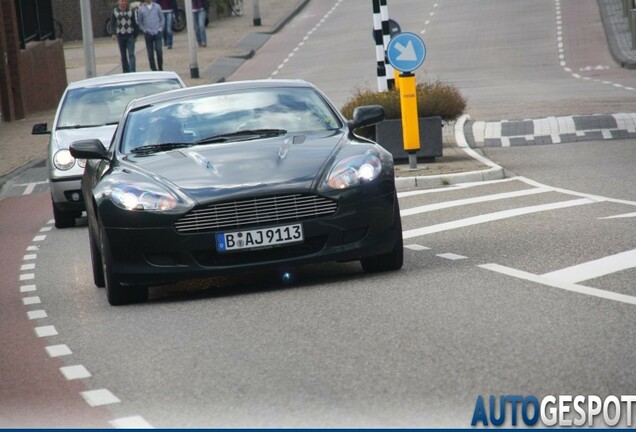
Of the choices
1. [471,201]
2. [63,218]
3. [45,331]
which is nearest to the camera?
[45,331]

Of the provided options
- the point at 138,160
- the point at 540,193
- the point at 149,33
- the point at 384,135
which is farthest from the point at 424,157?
the point at 149,33

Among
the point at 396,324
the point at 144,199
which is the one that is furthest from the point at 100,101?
the point at 396,324

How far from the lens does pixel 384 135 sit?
814 inches

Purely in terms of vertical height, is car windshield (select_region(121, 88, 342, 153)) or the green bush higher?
car windshield (select_region(121, 88, 342, 153))

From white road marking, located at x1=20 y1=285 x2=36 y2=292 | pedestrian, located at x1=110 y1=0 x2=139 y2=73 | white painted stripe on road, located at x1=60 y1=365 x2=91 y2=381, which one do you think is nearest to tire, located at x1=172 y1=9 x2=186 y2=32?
pedestrian, located at x1=110 y1=0 x2=139 y2=73

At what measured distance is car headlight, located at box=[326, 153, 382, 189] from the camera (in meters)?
10.2

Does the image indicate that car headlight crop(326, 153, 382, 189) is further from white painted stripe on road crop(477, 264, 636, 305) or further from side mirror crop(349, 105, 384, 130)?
white painted stripe on road crop(477, 264, 636, 305)

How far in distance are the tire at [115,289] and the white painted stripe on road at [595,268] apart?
2776 mm

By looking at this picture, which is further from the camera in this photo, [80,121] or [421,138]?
[421,138]

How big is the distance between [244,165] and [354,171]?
749mm

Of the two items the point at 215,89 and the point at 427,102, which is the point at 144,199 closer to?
the point at 215,89

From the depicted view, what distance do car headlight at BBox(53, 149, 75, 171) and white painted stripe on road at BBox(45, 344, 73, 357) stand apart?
8.59 meters

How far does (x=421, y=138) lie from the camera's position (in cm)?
2045

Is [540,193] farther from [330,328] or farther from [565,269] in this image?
[330,328]
